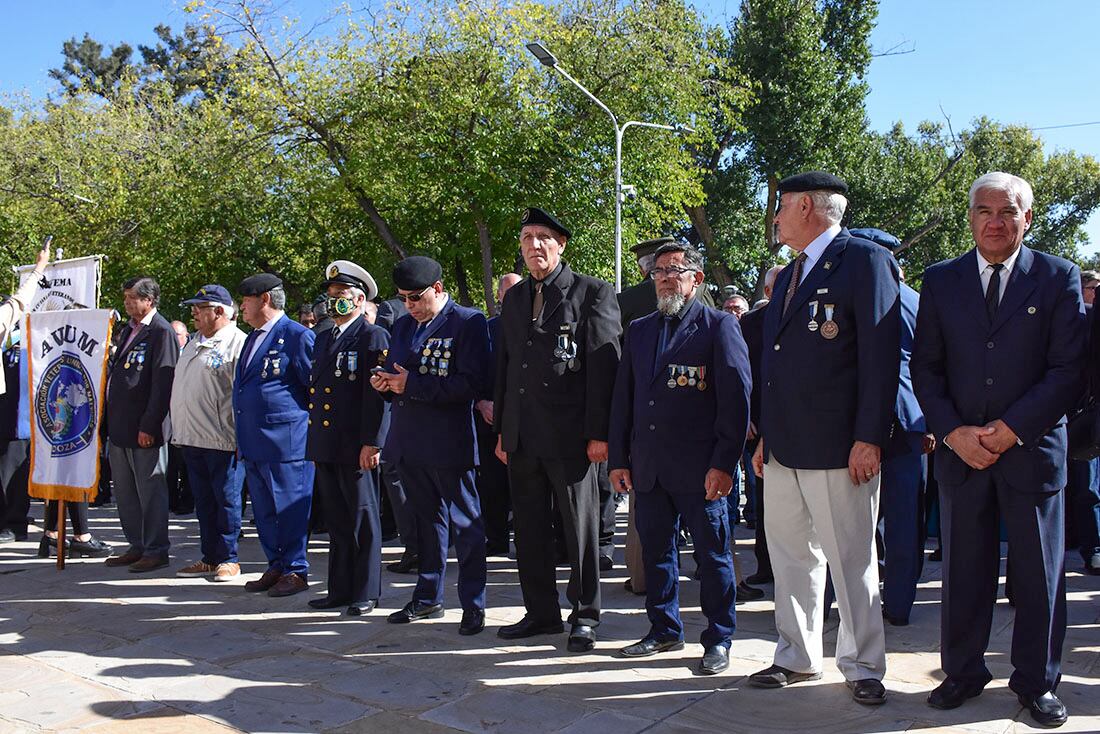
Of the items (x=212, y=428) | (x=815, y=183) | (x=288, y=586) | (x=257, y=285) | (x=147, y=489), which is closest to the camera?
(x=815, y=183)

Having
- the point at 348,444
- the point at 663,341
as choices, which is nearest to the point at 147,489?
the point at 348,444

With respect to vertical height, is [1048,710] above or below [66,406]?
below

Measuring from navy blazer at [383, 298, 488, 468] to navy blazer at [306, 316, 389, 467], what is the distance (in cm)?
30

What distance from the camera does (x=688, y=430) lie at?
480 centimetres

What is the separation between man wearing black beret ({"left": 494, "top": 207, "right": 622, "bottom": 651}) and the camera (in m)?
5.22

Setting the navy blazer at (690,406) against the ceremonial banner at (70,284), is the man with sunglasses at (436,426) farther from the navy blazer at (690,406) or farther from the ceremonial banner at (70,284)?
the ceremonial banner at (70,284)

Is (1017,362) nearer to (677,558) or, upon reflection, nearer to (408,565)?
(677,558)

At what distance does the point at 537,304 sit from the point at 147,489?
3971 mm

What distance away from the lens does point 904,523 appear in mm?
5578

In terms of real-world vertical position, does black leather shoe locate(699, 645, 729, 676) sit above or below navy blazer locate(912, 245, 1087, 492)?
below

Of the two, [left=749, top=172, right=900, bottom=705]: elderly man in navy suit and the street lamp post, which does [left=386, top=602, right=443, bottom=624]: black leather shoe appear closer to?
[left=749, top=172, right=900, bottom=705]: elderly man in navy suit

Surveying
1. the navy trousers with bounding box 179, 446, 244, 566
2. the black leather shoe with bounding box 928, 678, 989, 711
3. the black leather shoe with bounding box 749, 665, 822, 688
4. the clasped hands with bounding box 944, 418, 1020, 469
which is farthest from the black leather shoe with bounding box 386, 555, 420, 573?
the clasped hands with bounding box 944, 418, 1020, 469

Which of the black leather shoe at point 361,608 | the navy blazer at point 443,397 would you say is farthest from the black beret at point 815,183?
the black leather shoe at point 361,608

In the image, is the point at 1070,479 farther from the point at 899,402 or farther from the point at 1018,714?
the point at 1018,714
